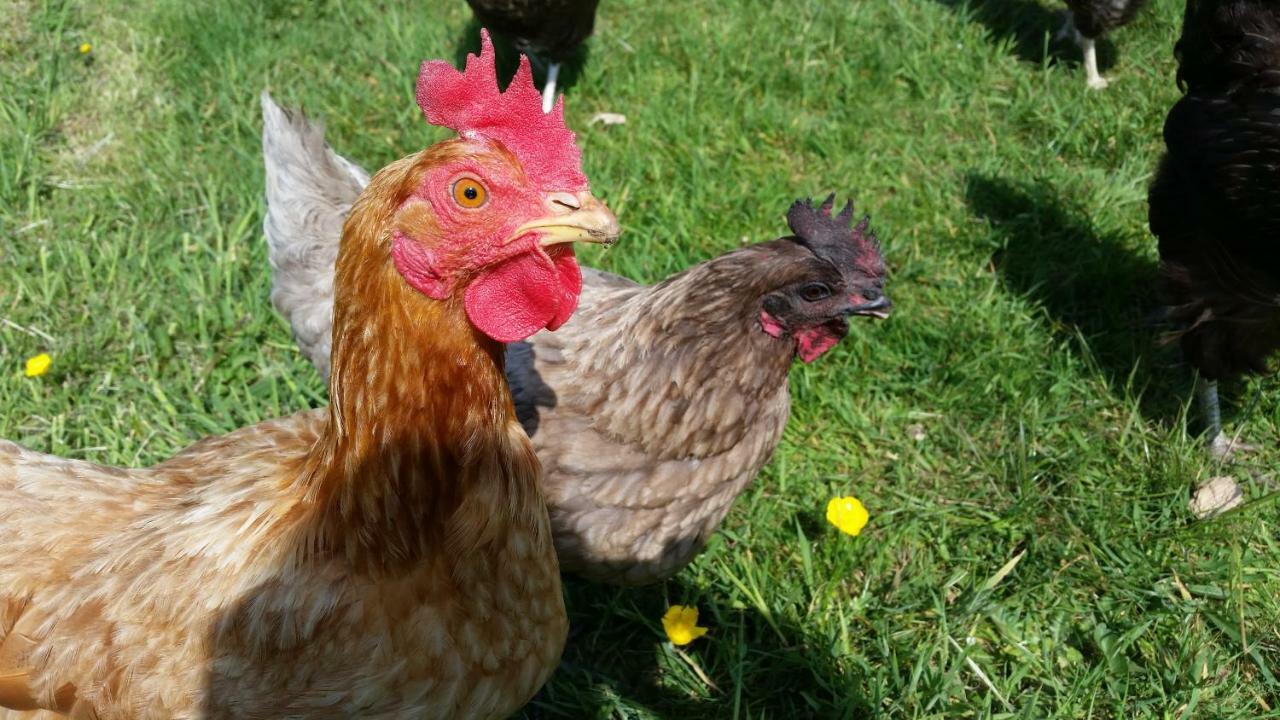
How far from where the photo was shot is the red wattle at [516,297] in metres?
1.57

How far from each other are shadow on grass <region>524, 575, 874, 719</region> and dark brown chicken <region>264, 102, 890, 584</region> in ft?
1.12

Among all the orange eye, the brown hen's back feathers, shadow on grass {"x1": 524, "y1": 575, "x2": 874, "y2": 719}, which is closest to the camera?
the orange eye

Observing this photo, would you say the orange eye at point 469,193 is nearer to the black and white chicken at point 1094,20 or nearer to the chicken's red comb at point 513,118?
the chicken's red comb at point 513,118

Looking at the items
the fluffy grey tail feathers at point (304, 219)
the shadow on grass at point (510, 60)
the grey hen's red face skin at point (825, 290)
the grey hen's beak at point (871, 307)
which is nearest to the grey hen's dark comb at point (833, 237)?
the grey hen's red face skin at point (825, 290)

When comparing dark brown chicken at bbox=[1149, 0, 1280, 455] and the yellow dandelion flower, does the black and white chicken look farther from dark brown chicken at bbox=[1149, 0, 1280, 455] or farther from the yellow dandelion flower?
the yellow dandelion flower

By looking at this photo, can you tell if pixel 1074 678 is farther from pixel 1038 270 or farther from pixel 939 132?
pixel 939 132

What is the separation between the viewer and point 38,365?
332cm

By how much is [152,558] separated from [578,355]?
1299 millimetres

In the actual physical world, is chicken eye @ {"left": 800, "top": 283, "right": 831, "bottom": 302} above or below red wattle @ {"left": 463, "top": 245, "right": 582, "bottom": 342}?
below

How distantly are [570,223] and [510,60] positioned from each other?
4071 millimetres

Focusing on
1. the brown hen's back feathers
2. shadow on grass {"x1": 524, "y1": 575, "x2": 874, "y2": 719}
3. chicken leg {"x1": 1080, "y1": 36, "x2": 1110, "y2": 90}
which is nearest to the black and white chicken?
chicken leg {"x1": 1080, "y1": 36, "x2": 1110, "y2": 90}

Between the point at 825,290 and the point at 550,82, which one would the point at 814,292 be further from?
the point at 550,82

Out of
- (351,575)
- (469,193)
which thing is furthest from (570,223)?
(351,575)

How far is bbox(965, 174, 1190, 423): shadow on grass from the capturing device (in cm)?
350
